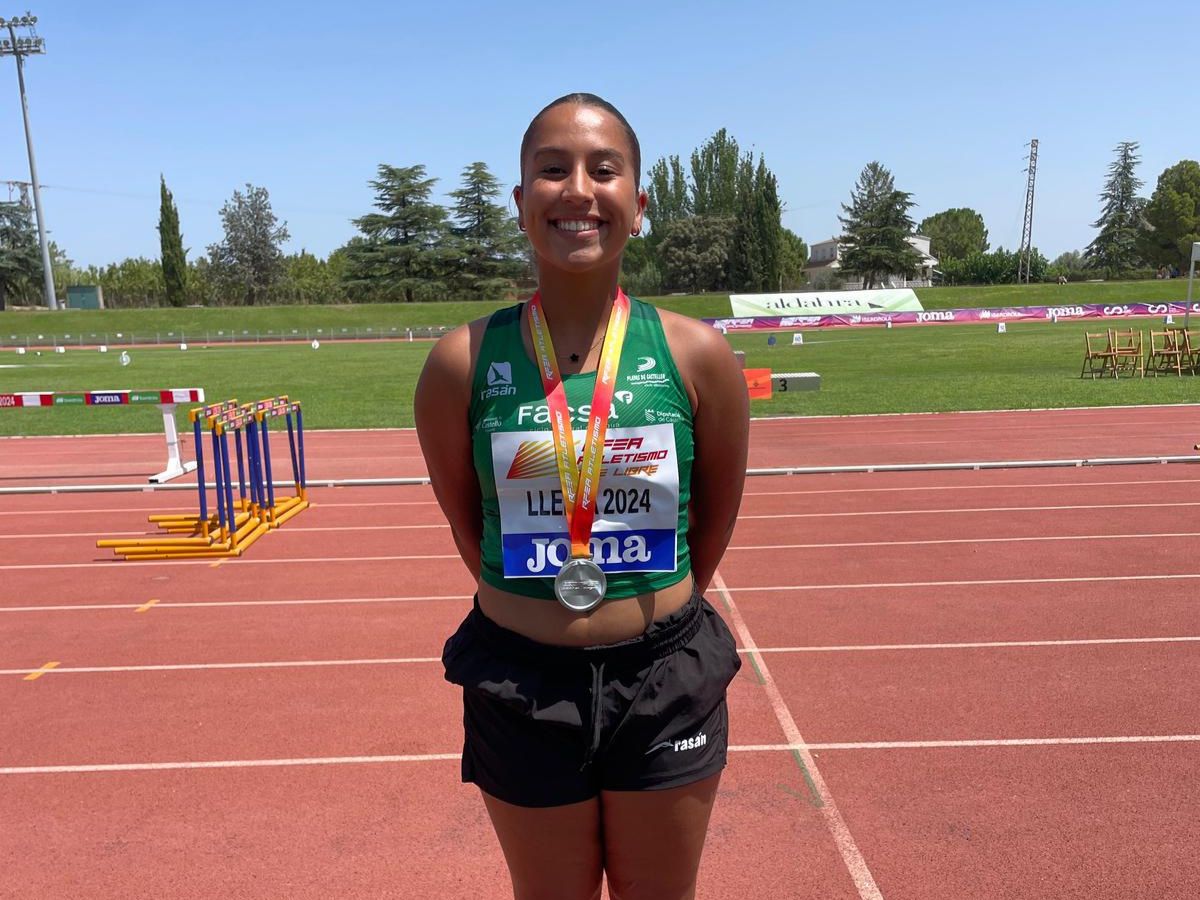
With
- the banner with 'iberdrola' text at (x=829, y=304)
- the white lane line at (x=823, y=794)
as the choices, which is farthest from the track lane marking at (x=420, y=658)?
the banner with 'iberdrola' text at (x=829, y=304)

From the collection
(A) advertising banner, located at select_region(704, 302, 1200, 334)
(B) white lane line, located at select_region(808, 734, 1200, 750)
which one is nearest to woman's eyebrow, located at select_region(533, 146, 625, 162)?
(B) white lane line, located at select_region(808, 734, 1200, 750)

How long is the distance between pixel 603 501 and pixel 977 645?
147 inches

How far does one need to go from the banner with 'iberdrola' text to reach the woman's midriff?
47150 mm

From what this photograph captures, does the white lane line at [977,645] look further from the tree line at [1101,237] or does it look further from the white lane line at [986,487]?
the tree line at [1101,237]

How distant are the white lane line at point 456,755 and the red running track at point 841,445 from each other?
635cm

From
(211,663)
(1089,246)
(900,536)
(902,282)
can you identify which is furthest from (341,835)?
(1089,246)

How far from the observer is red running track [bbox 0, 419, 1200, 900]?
287cm

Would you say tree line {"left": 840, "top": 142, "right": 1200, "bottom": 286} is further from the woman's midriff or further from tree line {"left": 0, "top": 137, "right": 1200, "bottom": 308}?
the woman's midriff

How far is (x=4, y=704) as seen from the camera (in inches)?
166

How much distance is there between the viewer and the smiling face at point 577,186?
4.99ft

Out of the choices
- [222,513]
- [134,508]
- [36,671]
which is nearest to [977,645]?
[36,671]

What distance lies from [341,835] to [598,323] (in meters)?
2.25

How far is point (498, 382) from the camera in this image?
1.57 m

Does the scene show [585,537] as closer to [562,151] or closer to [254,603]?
[562,151]
